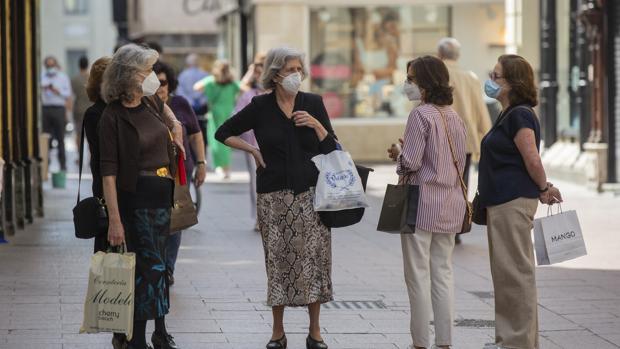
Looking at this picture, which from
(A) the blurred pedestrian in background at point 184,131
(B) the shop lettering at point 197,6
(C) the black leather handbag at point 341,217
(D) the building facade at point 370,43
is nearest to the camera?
(C) the black leather handbag at point 341,217

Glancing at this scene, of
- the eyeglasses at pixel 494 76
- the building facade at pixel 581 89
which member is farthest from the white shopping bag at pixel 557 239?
the building facade at pixel 581 89

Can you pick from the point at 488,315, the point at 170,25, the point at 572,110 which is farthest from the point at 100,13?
the point at 488,315

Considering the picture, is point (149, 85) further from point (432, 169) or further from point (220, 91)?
point (220, 91)

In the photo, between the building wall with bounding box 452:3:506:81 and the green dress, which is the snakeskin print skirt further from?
the building wall with bounding box 452:3:506:81

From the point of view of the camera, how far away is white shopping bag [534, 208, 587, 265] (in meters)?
7.72

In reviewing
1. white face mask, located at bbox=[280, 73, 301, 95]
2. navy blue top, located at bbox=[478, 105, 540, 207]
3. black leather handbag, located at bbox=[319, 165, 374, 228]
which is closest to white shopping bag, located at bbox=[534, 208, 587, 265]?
navy blue top, located at bbox=[478, 105, 540, 207]

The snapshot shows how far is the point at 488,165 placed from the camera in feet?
25.3

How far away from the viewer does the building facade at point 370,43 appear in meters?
26.6

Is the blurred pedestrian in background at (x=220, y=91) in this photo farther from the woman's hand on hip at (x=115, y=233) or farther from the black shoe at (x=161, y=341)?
the woman's hand on hip at (x=115, y=233)

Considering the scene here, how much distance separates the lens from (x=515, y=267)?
25.3 ft

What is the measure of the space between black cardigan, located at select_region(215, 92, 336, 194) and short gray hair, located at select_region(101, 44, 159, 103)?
86 cm

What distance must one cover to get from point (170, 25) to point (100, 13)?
998 inches

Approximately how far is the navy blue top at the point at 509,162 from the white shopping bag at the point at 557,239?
0.17 m

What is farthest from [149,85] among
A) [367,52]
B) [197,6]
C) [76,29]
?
[76,29]
